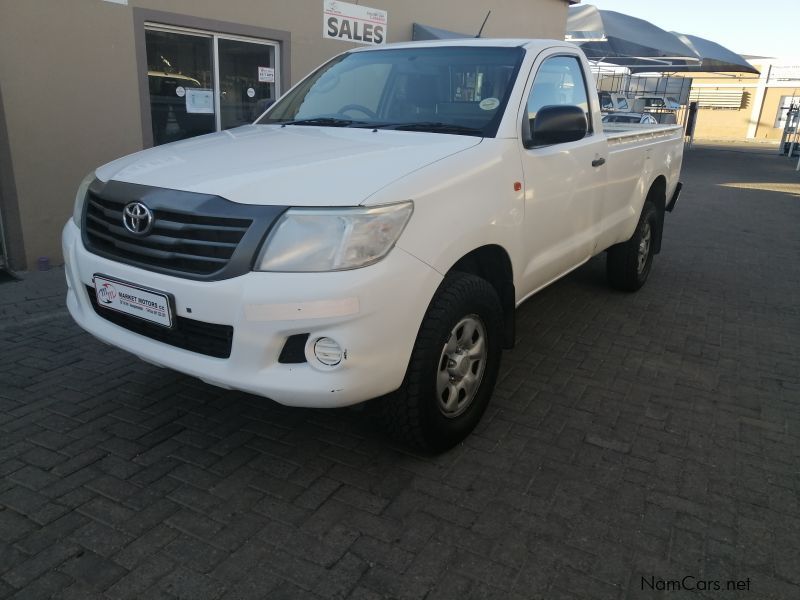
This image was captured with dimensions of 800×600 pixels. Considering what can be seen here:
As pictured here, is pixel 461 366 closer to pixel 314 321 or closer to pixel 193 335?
pixel 314 321

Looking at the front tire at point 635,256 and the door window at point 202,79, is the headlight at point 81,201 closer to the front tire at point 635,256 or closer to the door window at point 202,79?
the door window at point 202,79

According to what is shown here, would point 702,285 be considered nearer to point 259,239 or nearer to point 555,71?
point 555,71

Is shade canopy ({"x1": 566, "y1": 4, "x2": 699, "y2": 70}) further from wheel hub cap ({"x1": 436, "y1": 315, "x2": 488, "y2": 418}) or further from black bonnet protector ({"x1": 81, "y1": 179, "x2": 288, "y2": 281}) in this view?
black bonnet protector ({"x1": 81, "y1": 179, "x2": 288, "y2": 281})

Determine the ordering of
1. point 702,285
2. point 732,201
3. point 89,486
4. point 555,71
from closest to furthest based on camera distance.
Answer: point 89,486, point 555,71, point 702,285, point 732,201

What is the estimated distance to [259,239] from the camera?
2312 mm

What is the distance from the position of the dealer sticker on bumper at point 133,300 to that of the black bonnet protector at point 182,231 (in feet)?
0.32

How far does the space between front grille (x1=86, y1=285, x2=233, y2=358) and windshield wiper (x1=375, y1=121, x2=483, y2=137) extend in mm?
1512

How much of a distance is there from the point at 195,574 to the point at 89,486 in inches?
30.5

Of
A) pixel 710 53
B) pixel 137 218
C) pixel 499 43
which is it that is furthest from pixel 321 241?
pixel 710 53

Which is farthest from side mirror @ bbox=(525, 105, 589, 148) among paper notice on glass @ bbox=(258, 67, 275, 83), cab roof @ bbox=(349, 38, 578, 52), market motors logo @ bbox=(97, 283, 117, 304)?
paper notice on glass @ bbox=(258, 67, 275, 83)

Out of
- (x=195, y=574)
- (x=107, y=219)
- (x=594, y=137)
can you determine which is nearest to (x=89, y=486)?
(x=195, y=574)

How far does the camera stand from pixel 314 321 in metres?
2.27

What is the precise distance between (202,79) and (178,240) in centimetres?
528

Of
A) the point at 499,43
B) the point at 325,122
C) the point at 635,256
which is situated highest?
the point at 499,43
